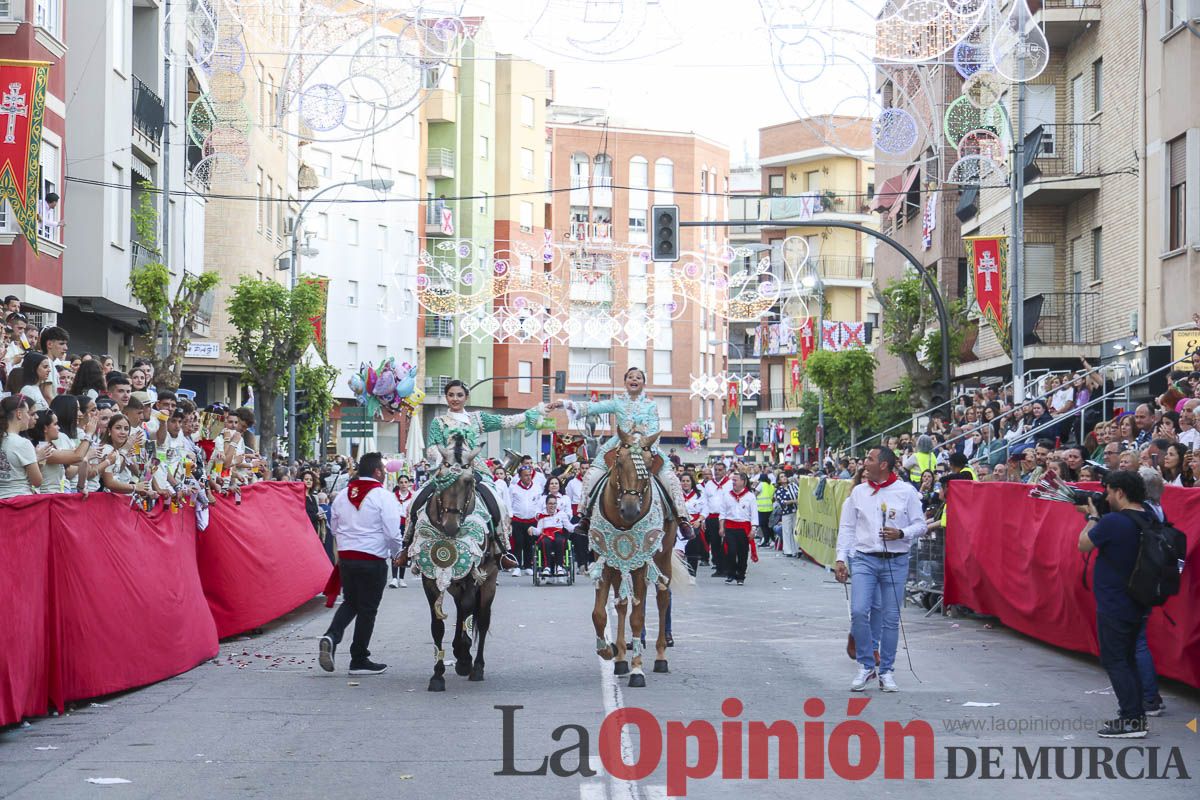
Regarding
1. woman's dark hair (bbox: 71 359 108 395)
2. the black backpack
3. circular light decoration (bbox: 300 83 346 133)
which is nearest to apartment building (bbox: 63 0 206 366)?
circular light decoration (bbox: 300 83 346 133)

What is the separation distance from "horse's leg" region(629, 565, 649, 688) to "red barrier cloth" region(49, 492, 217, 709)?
3889mm

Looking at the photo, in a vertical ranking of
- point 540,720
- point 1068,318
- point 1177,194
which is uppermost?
point 1177,194

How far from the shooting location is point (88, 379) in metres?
15.7

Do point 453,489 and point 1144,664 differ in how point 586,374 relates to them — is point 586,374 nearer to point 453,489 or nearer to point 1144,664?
point 453,489

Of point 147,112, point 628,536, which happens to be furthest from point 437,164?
point 628,536

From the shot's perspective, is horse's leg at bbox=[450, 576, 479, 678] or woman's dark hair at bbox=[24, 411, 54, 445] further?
horse's leg at bbox=[450, 576, 479, 678]

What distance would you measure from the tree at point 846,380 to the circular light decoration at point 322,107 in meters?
28.1

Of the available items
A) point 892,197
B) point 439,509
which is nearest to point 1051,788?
point 439,509

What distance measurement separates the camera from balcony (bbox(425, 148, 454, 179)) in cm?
7950

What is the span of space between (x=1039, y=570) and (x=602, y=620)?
5.10 meters

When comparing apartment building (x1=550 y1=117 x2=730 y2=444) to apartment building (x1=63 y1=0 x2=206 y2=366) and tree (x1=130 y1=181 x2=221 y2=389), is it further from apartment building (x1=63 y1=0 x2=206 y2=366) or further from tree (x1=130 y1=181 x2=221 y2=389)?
tree (x1=130 y1=181 x2=221 y2=389)

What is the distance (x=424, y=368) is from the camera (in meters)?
81.2

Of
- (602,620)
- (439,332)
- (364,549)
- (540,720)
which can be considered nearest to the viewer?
(540,720)

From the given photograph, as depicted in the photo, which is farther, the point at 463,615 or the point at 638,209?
the point at 638,209
